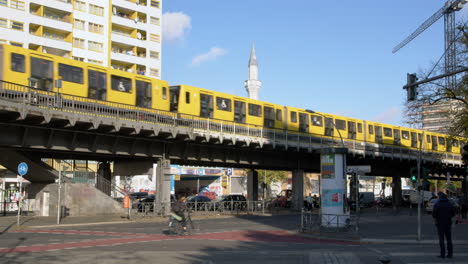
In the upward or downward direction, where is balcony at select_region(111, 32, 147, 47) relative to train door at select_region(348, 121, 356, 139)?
upward

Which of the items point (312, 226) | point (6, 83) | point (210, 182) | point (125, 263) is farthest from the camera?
point (210, 182)

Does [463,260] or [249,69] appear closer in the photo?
[463,260]

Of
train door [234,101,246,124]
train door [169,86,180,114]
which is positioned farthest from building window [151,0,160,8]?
train door [169,86,180,114]

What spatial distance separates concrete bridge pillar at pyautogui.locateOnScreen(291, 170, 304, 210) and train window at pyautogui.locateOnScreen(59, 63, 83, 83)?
25675 mm

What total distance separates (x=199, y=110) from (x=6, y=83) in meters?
13.5

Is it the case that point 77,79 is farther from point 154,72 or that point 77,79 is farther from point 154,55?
point 154,55

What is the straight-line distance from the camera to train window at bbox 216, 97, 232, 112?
37.3 m

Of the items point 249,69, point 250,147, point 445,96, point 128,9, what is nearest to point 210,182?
point 128,9

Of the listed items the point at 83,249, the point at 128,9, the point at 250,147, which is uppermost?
the point at 128,9

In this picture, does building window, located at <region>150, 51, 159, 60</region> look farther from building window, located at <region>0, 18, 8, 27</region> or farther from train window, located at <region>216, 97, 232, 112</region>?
train window, located at <region>216, 97, 232, 112</region>

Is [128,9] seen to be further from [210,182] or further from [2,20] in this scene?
[210,182]

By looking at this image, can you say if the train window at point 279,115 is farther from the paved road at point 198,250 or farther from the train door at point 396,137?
the paved road at point 198,250

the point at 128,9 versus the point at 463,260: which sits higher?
the point at 128,9

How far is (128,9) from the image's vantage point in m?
69.9
